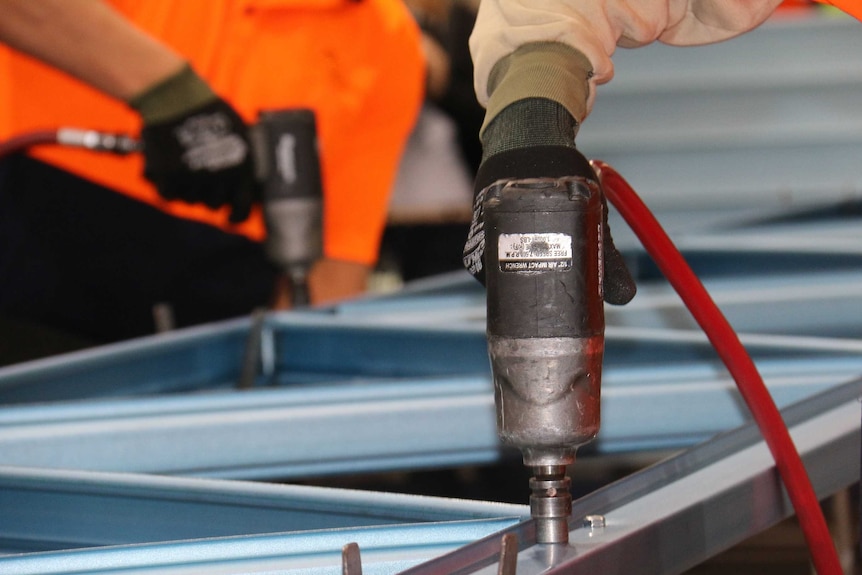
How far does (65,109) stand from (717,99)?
7.62ft

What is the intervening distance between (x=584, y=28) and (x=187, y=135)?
1.18 metres

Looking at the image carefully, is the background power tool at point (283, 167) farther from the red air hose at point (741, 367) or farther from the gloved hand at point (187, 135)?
the red air hose at point (741, 367)

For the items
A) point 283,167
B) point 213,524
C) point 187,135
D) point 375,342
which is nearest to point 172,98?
point 187,135

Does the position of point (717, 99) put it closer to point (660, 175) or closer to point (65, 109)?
point (660, 175)

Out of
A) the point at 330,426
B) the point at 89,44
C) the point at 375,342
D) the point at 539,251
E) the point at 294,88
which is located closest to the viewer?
the point at 539,251

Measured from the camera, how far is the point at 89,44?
1.73m

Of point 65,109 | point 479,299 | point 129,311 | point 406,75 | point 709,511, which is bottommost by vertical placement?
point 709,511

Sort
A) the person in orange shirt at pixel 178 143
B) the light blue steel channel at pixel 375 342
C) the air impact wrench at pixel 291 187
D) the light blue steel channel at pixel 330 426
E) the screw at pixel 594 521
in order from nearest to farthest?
the screw at pixel 594 521 < the light blue steel channel at pixel 330 426 < the light blue steel channel at pixel 375 342 < the person in orange shirt at pixel 178 143 < the air impact wrench at pixel 291 187

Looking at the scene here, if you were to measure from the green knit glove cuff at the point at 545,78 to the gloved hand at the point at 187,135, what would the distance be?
1.14 meters

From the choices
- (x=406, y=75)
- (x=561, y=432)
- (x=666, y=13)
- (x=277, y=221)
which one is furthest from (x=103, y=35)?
(x=561, y=432)

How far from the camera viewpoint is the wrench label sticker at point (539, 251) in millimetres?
661

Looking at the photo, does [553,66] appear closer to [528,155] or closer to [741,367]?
[528,155]

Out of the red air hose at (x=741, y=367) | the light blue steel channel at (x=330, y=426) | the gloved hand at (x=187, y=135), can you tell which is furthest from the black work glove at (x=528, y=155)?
the gloved hand at (x=187, y=135)

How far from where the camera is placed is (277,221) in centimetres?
202
